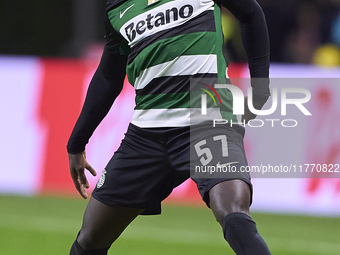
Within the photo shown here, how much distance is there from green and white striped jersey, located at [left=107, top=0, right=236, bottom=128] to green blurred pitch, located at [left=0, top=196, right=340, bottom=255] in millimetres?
2168

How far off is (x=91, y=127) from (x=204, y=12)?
970 mm

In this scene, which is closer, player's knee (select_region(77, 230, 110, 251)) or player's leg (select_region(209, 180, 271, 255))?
player's leg (select_region(209, 180, 271, 255))

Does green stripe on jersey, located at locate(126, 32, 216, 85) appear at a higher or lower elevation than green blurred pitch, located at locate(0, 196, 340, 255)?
higher

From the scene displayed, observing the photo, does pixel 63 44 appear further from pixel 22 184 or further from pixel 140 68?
pixel 140 68

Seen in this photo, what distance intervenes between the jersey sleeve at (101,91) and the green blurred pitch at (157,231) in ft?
5.39

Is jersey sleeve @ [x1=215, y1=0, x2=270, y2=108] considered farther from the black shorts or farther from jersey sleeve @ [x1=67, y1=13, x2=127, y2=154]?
jersey sleeve @ [x1=67, y1=13, x2=127, y2=154]

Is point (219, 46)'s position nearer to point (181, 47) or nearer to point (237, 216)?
point (181, 47)

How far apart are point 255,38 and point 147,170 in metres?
0.87

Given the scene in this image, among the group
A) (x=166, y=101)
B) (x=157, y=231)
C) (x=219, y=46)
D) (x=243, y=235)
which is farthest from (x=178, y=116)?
(x=157, y=231)

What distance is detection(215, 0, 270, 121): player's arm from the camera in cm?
328

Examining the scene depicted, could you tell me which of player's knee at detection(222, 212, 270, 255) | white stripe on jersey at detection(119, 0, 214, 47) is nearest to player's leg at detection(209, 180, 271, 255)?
player's knee at detection(222, 212, 270, 255)

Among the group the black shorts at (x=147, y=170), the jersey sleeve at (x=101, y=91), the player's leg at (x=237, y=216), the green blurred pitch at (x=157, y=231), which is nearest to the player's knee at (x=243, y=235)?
the player's leg at (x=237, y=216)

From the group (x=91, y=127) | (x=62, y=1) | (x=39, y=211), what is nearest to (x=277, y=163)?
(x=39, y=211)

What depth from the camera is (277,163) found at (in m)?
6.86
